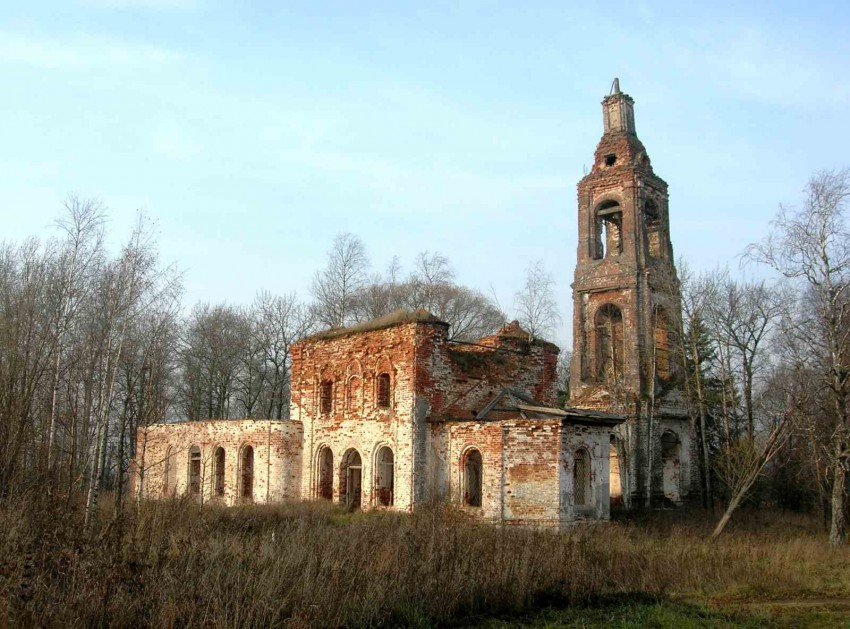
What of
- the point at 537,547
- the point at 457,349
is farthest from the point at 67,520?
the point at 457,349

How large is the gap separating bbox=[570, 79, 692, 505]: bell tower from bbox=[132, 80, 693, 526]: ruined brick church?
0.20 ft

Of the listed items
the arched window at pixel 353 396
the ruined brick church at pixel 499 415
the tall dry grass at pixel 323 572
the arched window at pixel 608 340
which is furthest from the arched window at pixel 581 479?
the arched window at pixel 608 340

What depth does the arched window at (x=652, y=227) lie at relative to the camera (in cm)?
3225

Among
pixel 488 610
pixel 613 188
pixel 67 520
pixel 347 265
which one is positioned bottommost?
pixel 488 610

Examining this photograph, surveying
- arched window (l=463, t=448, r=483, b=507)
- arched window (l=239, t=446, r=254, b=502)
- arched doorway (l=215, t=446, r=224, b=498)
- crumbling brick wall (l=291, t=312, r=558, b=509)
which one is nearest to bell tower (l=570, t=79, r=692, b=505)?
crumbling brick wall (l=291, t=312, r=558, b=509)

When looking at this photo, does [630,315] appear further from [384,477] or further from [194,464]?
[194,464]

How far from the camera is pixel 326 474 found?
22375 millimetres

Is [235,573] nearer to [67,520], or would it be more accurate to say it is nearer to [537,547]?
[67,520]

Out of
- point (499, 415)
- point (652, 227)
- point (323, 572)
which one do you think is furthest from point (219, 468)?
point (652, 227)

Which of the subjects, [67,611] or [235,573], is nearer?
[67,611]

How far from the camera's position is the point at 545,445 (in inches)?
669

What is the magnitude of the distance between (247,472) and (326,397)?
3.70m

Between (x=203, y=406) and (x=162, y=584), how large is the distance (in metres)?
35.2

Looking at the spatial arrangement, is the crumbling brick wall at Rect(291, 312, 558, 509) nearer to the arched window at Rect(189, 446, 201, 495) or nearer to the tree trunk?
the arched window at Rect(189, 446, 201, 495)
